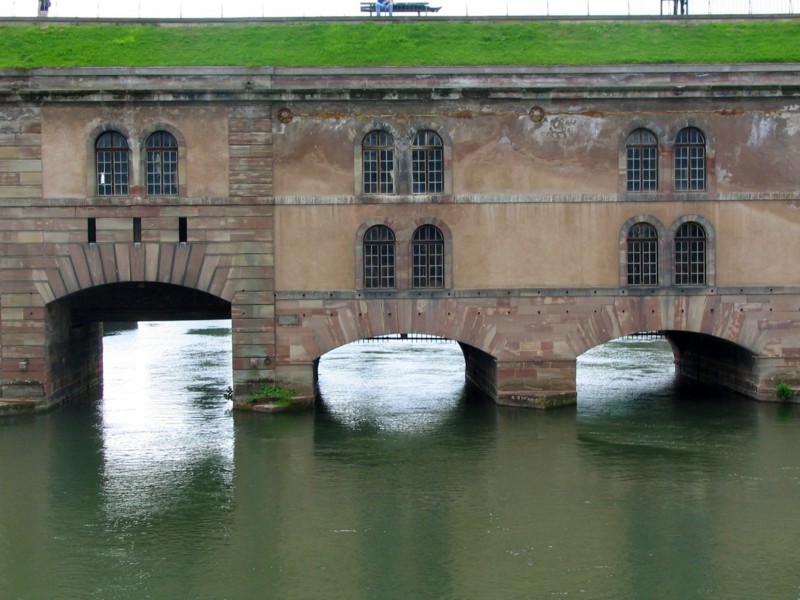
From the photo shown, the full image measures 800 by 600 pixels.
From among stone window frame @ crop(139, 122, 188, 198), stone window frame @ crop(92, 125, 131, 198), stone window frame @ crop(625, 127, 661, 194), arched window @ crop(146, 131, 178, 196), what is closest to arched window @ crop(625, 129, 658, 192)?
stone window frame @ crop(625, 127, 661, 194)

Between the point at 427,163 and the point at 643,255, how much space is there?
22.8ft

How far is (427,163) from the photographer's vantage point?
107ft

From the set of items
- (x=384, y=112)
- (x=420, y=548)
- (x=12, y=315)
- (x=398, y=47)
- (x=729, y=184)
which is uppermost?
(x=398, y=47)

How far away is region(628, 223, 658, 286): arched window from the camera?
32719 mm

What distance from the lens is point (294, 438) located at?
95.2 ft

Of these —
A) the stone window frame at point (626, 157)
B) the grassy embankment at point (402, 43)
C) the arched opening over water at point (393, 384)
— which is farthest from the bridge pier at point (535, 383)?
the grassy embankment at point (402, 43)

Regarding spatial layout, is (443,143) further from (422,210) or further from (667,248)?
(667,248)

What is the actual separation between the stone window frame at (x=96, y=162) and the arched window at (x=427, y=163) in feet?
26.9

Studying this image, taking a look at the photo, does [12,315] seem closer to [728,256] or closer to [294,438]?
[294,438]

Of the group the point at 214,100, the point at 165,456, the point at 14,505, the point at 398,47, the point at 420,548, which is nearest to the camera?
the point at 420,548

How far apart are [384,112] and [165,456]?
11.9 m

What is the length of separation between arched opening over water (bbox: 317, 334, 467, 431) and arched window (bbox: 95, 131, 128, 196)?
30.5ft

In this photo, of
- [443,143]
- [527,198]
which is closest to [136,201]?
[443,143]

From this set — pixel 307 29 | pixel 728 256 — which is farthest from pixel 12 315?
pixel 728 256
